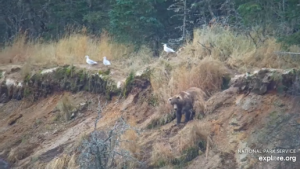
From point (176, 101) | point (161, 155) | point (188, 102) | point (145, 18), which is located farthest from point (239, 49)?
point (145, 18)

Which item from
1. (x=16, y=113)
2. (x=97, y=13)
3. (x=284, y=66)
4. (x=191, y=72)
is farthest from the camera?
(x=97, y=13)

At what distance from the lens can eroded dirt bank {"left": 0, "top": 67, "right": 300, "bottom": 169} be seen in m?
11.0

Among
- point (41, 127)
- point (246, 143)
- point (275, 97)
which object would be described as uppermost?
point (275, 97)

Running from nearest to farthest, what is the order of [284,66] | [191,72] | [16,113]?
1. [284,66]
2. [191,72]
3. [16,113]

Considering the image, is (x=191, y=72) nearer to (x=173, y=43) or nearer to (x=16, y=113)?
(x=173, y=43)

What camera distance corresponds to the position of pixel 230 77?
12938mm

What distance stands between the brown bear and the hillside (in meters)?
0.17

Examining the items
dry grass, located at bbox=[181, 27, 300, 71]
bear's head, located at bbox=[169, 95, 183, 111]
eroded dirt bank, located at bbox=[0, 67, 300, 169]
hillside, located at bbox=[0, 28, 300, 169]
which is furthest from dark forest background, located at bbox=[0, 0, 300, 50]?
bear's head, located at bbox=[169, 95, 183, 111]

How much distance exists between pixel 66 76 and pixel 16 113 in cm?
182

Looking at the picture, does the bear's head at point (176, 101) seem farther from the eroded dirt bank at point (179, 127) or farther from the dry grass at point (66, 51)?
the dry grass at point (66, 51)

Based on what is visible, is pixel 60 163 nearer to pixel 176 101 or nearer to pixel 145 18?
pixel 176 101

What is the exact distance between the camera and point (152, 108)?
1362 cm

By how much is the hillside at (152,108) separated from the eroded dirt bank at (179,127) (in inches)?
0.9

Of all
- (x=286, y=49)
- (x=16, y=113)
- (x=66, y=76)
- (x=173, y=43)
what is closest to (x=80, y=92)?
(x=66, y=76)
